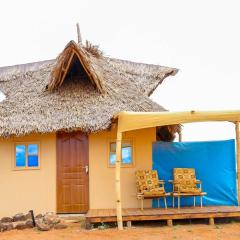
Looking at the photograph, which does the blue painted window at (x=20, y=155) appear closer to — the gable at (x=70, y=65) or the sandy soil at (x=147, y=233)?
the gable at (x=70, y=65)

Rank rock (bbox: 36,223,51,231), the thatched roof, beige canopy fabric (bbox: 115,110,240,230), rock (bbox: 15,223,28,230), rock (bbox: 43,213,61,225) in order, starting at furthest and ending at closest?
the thatched roof, rock (bbox: 15,223,28,230), rock (bbox: 43,213,61,225), rock (bbox: 36,223,51,231), beige canopy fabric (bbox: 115,110,240,230)

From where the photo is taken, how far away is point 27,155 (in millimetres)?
11812

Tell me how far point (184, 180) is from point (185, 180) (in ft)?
0.08

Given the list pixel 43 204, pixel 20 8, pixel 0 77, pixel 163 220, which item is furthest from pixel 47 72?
pixel 163 220

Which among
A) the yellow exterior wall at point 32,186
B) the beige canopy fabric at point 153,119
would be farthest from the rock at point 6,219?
the beige canopy fabric at point 153,119

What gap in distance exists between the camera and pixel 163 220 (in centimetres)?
1066

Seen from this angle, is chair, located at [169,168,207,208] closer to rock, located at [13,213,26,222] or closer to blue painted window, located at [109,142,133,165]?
blue painted window, located at [109,142,133,165]

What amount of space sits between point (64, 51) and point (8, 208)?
14.1 ft

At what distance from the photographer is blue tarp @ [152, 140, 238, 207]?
458 inches

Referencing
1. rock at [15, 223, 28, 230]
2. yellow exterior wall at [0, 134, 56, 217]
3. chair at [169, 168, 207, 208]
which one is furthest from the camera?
yellow exterior wall at [0, 134, 56, 217]

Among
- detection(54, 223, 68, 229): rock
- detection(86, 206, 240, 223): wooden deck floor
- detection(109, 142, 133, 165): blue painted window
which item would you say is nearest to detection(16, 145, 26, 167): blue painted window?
detection(109, 142, 133, 165): blue painted window

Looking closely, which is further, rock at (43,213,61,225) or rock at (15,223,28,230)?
rock at (15,223,28,230)

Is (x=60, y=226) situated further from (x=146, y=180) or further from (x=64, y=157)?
(x=146, y=180)

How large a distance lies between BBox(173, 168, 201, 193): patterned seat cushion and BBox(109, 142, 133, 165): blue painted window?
3.92 feet
